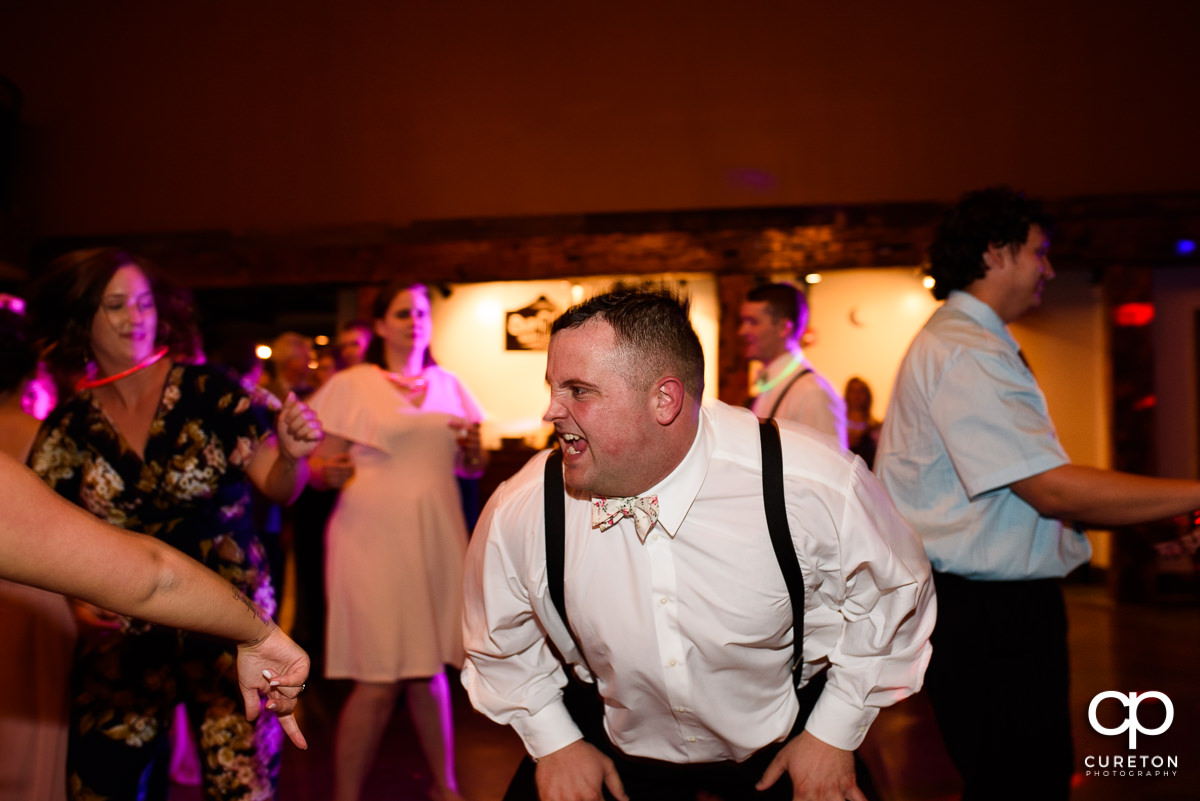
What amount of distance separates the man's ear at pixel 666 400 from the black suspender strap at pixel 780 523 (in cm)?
18

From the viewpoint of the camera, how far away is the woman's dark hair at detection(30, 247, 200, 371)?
2.10 meters

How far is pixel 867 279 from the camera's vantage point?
308 inches

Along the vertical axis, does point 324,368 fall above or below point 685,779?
above

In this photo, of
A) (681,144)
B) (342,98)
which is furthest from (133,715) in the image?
(342,98)

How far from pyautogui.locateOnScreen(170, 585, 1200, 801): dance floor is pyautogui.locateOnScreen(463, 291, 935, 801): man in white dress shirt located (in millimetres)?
672

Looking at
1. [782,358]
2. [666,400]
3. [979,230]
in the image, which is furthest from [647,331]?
[782,358]

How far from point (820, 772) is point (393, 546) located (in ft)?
5.73

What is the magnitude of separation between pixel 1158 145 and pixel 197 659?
23.4ft

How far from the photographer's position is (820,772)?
1.49 meters

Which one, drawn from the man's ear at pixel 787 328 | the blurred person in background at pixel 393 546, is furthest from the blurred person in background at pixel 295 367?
the man's ear at pixel 787 328

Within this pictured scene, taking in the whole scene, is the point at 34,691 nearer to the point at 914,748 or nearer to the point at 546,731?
the point at 546,731

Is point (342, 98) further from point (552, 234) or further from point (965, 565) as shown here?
point (965, 565)

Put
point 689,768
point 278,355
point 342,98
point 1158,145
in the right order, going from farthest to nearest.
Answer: point 342,98, point 1158,145, point 278,355, point 689,768

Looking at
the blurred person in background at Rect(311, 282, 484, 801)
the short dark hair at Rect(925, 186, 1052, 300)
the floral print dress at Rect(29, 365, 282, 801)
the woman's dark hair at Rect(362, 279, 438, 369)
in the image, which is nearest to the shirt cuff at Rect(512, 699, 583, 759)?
the floral print dress at Rect(29, 365, 282, 801)
